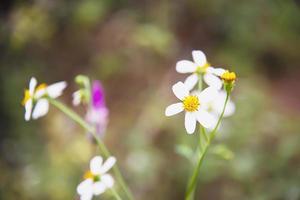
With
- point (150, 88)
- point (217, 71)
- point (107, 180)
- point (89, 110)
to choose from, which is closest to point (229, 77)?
point (217, 71)

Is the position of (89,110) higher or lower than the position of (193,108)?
higher

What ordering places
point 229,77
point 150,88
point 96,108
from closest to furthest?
1. point 229,77
2. point 96,108
3. point 150,88

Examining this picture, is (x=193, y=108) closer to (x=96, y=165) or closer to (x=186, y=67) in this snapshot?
(x=186, y=67)

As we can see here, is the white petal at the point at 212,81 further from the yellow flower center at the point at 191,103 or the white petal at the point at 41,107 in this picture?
the white petal at the point at 41,107

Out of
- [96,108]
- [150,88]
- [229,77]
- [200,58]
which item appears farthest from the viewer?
[150,88]

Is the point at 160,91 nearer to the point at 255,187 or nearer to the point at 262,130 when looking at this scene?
the point at 262,130

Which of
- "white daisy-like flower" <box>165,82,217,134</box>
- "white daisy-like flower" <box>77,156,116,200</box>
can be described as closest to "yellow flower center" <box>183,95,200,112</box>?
"white daisy-like flower" <box>165,82,217,134</box>

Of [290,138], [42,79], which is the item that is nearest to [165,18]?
[42,79]

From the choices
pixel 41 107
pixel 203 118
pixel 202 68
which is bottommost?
pixel 203 118
